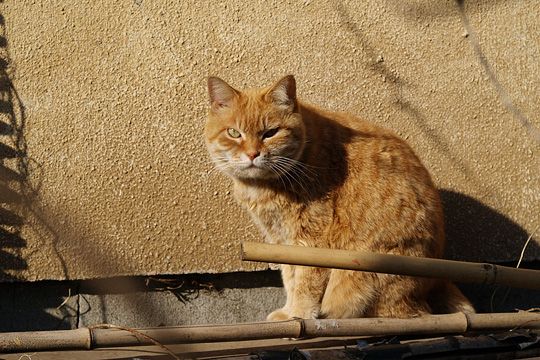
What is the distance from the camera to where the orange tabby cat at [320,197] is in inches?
132

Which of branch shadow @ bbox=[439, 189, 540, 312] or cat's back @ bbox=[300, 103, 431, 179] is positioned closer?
cat's back @ bbox=[300, 103, 431, 179]

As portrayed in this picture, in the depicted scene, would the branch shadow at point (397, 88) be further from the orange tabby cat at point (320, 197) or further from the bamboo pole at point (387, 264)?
the bamboo pole at point (387, 264)

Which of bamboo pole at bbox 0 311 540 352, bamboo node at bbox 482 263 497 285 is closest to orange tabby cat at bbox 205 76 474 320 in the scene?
bamboo pole at bbox 0 311 540 352

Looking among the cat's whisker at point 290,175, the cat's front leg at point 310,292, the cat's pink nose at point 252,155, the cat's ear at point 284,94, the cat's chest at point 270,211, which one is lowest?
the cat's front leg at point 310,292

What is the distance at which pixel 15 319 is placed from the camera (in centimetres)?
361

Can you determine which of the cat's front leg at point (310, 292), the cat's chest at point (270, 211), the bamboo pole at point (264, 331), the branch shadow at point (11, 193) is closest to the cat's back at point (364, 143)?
the cat's chest at point (270, 211)

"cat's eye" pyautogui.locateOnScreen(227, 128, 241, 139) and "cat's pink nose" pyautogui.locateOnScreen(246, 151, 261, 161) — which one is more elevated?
"cat's eye" pyautogui.locateOnScreen(227, 128, 241, 139)

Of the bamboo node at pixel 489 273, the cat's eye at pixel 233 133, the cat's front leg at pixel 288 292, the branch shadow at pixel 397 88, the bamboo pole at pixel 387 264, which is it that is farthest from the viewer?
the branch shadow at pixel 397 88

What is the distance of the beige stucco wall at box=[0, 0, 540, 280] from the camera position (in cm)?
359

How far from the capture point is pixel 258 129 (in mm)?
3385

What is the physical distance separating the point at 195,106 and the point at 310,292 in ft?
3.71

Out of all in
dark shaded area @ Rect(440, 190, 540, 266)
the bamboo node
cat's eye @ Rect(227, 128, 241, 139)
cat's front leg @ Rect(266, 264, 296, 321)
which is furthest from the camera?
dark shaded area @ Rect(440, 190, 540, 266)

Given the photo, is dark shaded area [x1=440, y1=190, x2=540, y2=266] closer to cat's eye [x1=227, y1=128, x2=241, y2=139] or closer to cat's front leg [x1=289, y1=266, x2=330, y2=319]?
cat's front leg [x1=289, y1=266, x2=330, y2=319]

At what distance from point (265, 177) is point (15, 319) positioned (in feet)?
4.73
